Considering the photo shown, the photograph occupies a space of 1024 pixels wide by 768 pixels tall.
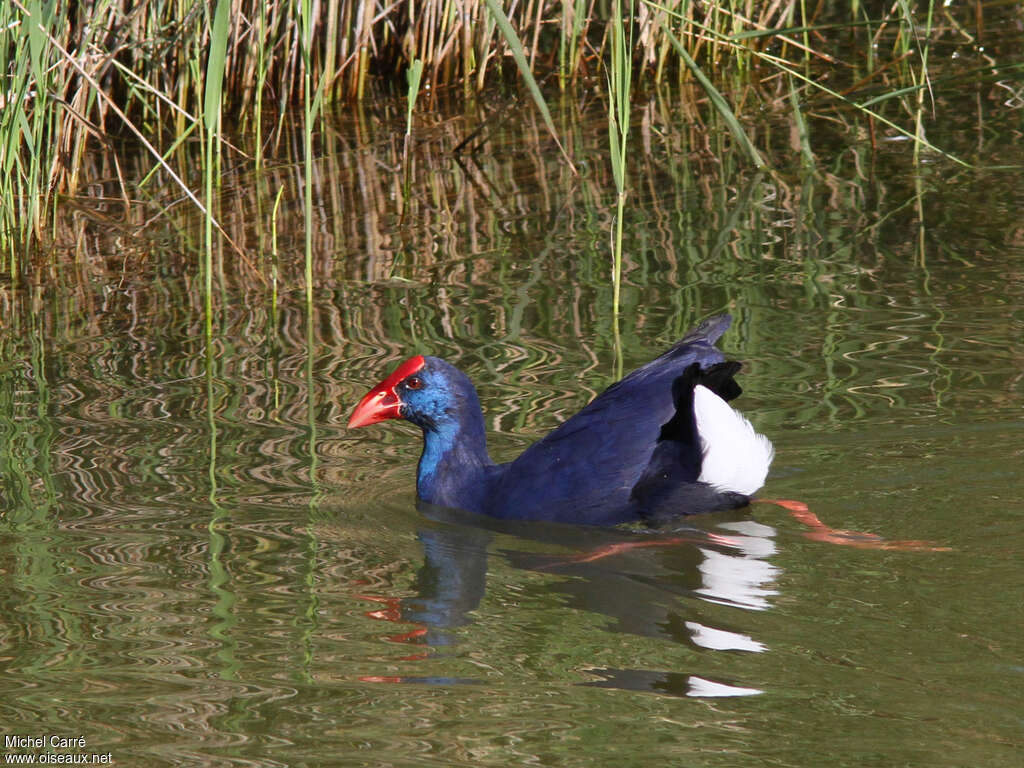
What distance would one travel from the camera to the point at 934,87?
8.36 meters

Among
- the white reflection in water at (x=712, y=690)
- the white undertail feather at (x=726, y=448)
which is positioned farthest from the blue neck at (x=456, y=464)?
the white reflection in water at (x=712, y=690)

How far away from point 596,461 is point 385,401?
69cm

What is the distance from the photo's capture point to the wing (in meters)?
4.07

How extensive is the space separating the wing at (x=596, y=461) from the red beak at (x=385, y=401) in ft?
1.40

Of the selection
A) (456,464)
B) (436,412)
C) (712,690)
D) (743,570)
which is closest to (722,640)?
(712,690)

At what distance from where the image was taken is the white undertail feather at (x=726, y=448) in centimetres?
395

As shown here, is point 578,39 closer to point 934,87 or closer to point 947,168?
point 934,87

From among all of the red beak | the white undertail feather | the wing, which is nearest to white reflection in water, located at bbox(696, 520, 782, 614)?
the white undertail feather

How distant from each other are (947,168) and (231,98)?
398 cm

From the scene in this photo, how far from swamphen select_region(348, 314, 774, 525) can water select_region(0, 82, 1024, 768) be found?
94mm

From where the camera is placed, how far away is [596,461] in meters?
4.08

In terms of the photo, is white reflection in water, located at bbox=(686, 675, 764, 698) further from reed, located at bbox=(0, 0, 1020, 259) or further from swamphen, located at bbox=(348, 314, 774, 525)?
reed, located at bbox=(0, 0, 1020, 259)

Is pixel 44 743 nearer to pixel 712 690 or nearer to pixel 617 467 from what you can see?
pixel 712 690

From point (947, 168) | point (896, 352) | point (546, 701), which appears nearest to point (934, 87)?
point (947, 168)
